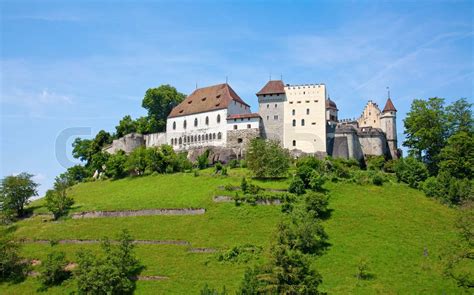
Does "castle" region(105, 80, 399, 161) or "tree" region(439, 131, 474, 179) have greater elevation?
"castle" region(105, 80, 399, 161)

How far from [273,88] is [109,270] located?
49232 mm

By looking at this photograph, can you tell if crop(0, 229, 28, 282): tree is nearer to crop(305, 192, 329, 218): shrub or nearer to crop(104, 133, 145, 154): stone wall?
crop(305, 192, 329, 218): shrub

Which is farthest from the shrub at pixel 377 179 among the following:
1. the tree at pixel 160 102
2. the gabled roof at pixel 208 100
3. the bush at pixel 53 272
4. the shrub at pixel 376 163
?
the tree at pixel 160 102

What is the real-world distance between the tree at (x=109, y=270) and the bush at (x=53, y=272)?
291 centimetres

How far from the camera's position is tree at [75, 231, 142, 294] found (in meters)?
46.0

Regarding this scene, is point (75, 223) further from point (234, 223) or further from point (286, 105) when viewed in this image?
point (286, 105)

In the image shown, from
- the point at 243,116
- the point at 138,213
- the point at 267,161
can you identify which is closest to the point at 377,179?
the point at 267,161

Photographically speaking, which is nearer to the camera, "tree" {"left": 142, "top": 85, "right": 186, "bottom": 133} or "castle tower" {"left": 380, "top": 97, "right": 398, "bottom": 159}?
"castle tower" {"left": 380, "top": 97, "right": 398, "bottom": 159}

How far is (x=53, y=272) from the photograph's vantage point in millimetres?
51156

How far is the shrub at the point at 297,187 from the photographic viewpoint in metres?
65.4

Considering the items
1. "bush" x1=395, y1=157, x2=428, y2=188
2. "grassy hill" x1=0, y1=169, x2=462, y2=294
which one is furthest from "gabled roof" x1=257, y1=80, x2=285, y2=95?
"bush" x1=395, y1=157, x2=428, y2=188

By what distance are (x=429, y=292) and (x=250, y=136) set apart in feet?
149

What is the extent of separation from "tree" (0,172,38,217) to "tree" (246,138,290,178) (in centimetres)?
3062

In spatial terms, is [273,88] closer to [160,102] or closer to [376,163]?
[376,163]
